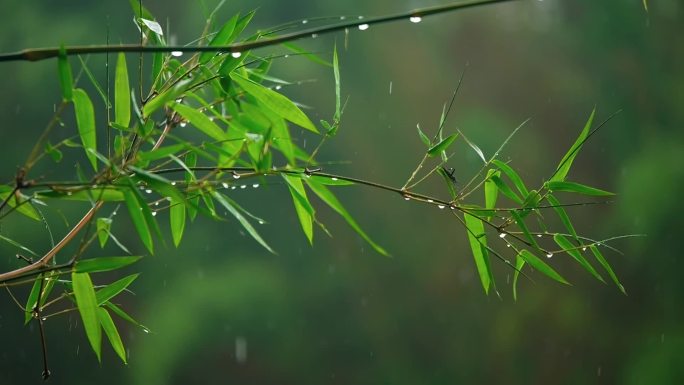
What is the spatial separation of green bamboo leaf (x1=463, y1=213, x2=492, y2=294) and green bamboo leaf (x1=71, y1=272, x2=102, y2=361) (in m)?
0.41

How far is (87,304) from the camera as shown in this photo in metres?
0.80

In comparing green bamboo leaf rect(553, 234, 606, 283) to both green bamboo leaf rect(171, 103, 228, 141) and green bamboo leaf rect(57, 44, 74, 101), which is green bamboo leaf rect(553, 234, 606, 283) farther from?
green bamboo leaf rect(57, 44, 74, 101)

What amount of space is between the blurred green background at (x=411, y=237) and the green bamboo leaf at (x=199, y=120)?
420 cm

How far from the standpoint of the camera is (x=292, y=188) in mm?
853

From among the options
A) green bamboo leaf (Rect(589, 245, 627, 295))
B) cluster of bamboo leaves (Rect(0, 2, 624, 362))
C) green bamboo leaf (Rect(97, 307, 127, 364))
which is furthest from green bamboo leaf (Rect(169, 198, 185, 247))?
green bamboo leaf (Rect(589, 245, 627, 295))

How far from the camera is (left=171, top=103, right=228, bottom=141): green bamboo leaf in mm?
785

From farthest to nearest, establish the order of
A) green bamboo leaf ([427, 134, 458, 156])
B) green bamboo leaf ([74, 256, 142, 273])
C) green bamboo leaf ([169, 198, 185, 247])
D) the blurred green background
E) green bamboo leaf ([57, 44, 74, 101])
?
1. the blurred green background
2. green bamboo leaf ([169, 198, 185, 247])
3. green bamboo leaf ([427, 134, 458, 156])
4. green bamboo leaf ([74, 256, 142, 273])
5. green bamboo leaf ([57, 44, 74, 101])

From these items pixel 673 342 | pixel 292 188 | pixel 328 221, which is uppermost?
pixel 292 188

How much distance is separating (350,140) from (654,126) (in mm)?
1989

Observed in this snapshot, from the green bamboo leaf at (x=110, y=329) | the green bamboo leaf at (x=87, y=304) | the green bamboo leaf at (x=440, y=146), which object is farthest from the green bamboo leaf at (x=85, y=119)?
the green bamboo leaf at (x=440, y=146)

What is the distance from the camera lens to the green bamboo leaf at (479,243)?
3.06ft

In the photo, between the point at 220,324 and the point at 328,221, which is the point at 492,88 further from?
the point at 220,324

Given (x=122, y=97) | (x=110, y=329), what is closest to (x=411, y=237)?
(x=110, y=329)

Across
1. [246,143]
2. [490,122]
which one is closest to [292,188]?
[246,143]
